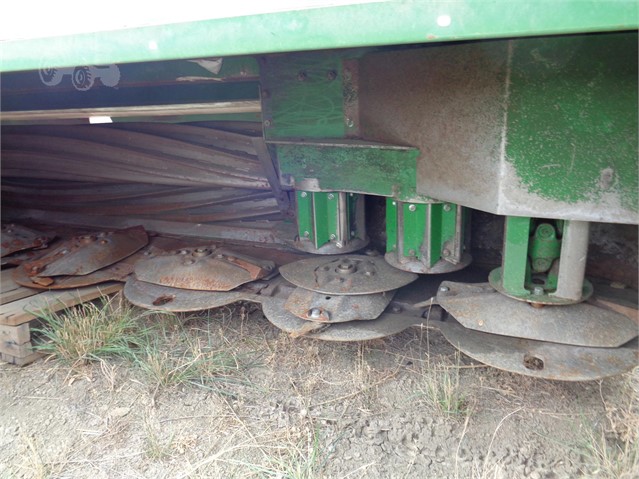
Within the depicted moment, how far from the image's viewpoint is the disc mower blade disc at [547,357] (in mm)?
1441

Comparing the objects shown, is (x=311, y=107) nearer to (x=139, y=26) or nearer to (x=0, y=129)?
(x=139, y=26)

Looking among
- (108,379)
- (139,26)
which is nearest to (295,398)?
(108,379)

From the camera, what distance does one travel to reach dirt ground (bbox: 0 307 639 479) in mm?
1437

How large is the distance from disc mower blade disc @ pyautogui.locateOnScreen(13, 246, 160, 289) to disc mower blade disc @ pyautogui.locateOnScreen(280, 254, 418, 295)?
0.88 metres

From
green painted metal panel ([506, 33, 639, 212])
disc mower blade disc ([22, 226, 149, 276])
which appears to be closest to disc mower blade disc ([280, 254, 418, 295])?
green painted metal panel ([506, 33, 639, 212])

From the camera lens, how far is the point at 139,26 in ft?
4.16

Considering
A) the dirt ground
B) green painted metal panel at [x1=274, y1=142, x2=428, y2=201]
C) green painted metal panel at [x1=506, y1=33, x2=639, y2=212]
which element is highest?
green painted metal panel at [x1=506, y1=33, x2=639, y2=212]

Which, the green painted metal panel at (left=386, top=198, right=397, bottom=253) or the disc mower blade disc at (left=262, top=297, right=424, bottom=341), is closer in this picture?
the disc mower blade disc at (left=262, top=297, right=424, bottom=341)

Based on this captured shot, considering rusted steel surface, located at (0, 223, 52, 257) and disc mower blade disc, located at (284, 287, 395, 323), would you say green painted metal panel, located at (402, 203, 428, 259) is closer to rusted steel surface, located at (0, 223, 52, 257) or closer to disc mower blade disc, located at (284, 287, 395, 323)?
disc mower blade disc, located at (284, 287, 395, 323)

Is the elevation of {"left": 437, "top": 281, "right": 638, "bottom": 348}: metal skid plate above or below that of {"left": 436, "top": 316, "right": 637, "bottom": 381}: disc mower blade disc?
above

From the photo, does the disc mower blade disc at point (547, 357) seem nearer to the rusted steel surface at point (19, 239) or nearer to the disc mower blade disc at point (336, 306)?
the disc mower blade disc at point (336, 306)

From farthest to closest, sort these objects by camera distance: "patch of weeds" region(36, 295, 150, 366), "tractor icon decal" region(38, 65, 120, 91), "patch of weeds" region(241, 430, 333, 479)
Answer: "tractor icon decal" region(38, 65, 120, 91) → "patch of weeds" region(36, 295, 150, 366) → "patch of weeds" region(241, 430, 333, 479)

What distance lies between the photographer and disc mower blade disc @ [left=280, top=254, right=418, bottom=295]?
1.88m

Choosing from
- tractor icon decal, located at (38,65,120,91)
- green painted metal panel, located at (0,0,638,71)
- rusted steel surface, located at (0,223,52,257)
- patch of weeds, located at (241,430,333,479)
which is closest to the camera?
green painted metal panel, located at (0,0,638,71)
